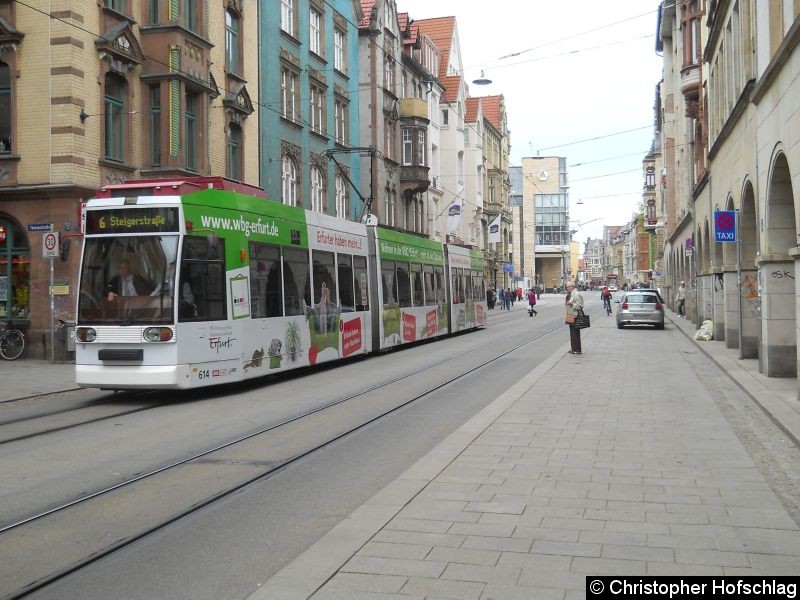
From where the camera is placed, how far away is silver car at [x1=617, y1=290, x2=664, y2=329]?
3384cm

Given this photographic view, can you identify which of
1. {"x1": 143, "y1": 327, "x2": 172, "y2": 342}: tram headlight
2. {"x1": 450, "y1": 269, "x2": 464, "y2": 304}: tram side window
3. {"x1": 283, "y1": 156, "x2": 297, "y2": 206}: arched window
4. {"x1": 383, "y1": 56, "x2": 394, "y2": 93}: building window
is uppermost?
{"x1": 383, "y1": 56, "x2": 394, "y2": 93}: building window

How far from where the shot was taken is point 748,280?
19.2 m

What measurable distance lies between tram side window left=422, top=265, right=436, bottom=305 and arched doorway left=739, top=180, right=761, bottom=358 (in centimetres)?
961

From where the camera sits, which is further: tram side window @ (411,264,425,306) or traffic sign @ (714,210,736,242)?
tram side window @ (411,264,425,306)

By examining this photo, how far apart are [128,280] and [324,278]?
546 cm

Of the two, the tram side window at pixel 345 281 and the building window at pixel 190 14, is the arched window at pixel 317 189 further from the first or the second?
the tram side window at pixel 345 281

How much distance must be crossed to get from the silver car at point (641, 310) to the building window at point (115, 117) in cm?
2101

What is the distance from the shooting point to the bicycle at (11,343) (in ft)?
64.9

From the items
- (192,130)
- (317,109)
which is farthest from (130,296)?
(317,109)

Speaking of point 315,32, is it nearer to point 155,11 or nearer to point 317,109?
point 317,109

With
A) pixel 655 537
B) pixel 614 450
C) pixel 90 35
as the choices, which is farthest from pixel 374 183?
pixel 655 537

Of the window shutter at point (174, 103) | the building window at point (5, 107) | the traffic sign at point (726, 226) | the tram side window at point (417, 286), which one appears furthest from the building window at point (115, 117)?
the traffic sign at point (726, 226)

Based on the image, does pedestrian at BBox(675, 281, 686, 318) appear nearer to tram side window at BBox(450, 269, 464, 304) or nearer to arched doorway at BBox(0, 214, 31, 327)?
tram side window at BBox(450, 269, 464, 304)

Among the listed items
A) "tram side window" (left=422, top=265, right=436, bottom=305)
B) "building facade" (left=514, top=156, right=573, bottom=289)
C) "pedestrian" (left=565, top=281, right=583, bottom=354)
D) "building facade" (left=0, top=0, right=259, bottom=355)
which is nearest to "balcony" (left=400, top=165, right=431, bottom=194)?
"tram side window" (left=422, top=265, right=436, bottom=305)
